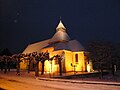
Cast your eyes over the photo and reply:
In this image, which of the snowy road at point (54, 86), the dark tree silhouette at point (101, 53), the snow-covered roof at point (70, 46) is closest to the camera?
the snowy road at point (54, 86)

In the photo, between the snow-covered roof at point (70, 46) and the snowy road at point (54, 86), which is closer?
the snowy road at point (54, 86)

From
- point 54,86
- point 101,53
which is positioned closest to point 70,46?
point 101,53

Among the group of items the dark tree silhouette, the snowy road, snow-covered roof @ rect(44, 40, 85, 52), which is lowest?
the snowy road

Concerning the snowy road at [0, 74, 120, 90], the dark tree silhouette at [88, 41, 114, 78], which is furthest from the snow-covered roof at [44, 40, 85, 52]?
the snowy road at [0, 74, 120, 90]

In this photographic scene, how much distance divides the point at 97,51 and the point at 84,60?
20.0 metres

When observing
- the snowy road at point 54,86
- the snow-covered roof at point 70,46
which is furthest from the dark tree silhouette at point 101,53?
the snow-covered roof at point 70,46

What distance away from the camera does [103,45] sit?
4028cm

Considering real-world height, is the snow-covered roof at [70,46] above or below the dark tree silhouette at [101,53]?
above

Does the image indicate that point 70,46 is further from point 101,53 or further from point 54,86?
point 54,86

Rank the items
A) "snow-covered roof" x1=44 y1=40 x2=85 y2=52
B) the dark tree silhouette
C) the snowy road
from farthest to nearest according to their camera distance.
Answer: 1. "snow-covered roof" x1=44 y1=40 x2=85 y2=52
2. the dark tree silhouette
3. the snowy road

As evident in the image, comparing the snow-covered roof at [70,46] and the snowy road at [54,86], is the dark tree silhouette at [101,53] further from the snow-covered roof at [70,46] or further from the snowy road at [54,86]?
the snow-covered roof at [70,46]

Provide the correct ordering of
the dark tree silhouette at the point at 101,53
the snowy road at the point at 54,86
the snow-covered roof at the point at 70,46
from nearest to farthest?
the snowy road at the point at 54,86, the dark tree silhouette at the point at 101,53, the snow-covered roof at the point at 70,46

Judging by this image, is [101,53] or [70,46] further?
[70,46]

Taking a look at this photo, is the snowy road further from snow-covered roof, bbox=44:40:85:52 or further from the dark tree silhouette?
snow-covered roof, bbox=44:40:85:52
